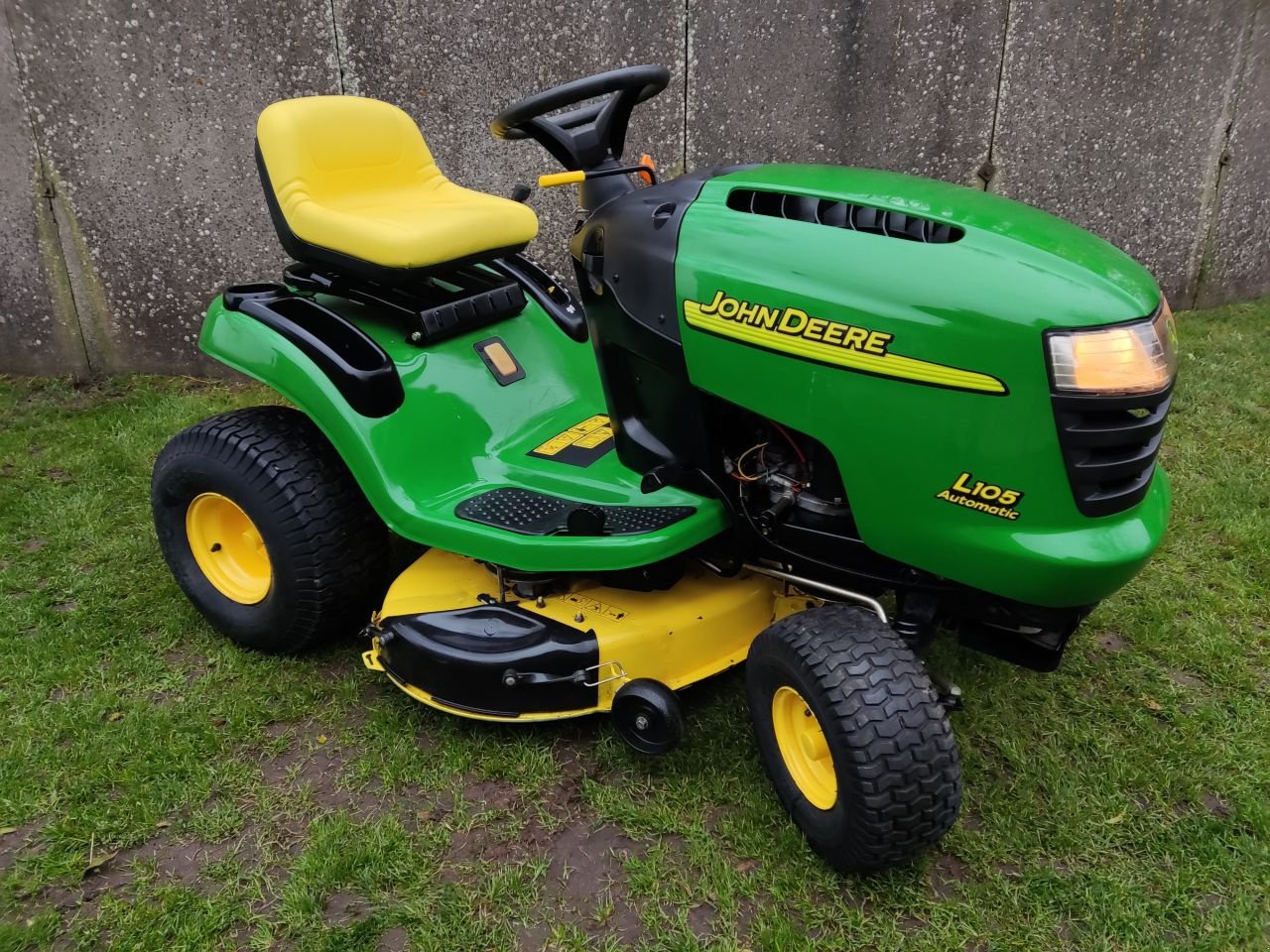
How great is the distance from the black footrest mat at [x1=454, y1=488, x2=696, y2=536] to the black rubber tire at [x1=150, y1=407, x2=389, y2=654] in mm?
340

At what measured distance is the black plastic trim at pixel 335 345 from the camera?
7.09ft

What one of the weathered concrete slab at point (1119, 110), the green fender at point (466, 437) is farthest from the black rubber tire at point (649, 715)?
the weathered concrete slab at point (1119, 110)

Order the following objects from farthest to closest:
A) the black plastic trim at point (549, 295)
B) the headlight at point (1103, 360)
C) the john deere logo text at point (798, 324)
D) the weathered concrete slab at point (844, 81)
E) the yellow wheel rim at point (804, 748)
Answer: the weathered concrete slab at point (844, 81), the black plastic trim at point (549, 295), the yellow wheel rim at point (804, 748), the john deere logo text at point (798, 324), the headlight at point (1103, 360)

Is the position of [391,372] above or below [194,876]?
above

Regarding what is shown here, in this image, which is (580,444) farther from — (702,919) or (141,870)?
(141,870)

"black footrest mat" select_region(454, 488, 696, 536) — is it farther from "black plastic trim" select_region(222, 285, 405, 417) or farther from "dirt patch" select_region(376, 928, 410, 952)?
"dirt patch" select_region(376, 928, 410, 952)

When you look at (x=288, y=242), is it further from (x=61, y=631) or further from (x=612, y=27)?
(x=612, y=27)

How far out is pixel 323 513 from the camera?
2211 millimetres

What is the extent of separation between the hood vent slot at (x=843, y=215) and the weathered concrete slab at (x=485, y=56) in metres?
2.53

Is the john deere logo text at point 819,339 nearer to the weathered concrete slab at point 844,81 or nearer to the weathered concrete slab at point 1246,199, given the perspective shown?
the weathered concrete slab at point 844,81

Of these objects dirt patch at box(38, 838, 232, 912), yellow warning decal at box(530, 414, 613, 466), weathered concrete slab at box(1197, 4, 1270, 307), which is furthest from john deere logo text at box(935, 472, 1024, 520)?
weathered concrete slab at box(1197, 4, 1270, 307)

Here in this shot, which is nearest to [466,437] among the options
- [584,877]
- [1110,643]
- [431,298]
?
[431,298]

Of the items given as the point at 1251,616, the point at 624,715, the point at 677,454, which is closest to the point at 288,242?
the point at 677,454

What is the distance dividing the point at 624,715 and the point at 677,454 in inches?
21.9
